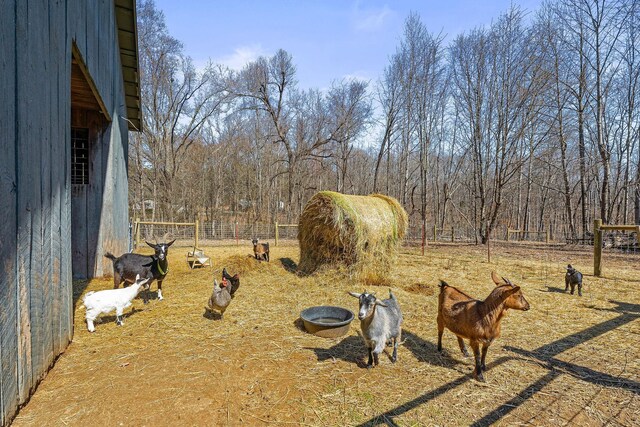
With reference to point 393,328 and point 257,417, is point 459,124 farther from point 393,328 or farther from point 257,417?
point 257,417

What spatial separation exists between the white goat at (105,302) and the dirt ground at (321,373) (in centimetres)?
22

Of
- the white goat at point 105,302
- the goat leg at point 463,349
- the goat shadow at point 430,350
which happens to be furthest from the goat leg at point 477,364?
the white goat at point 105,302

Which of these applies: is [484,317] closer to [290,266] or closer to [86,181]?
[290,266]

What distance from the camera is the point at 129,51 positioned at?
8844 mm

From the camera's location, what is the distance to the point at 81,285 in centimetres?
698

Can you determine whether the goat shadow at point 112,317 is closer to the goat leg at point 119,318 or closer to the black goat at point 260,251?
the goat leg at point 119,318

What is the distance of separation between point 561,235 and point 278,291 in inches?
1044

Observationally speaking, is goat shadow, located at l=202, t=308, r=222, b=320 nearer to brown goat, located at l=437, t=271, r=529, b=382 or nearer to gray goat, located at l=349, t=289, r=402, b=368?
gray goat, located at l=349, t=289, r=402, b=368

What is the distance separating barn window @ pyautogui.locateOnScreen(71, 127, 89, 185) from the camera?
7613mm

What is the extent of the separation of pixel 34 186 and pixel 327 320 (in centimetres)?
Answer: 392

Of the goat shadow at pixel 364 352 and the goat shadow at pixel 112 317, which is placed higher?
the goat shadow at pixel 112 317

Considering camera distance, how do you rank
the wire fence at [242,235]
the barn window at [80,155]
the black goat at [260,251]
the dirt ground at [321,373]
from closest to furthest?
1. the dirt ground at [321,373]
2. the barn window at [80,155]
3. the black goat at [260,251]
4. the wire fence at [242,235]

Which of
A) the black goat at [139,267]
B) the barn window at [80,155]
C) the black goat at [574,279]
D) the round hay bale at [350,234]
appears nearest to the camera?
the black goat at [139,267]

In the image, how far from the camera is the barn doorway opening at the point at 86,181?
24.4 feet
